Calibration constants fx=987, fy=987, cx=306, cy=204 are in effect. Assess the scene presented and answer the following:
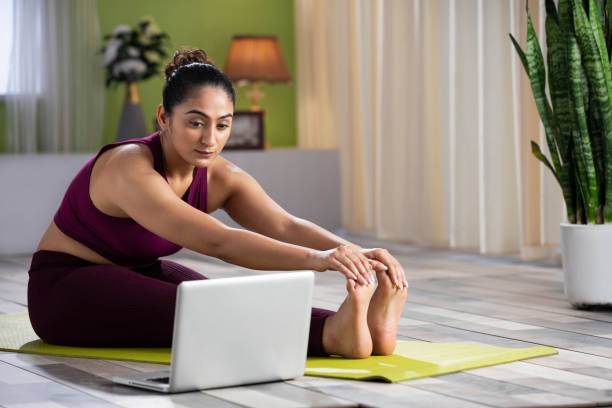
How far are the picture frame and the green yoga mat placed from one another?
3.01 metres

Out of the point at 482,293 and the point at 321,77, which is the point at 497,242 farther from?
the point at 321,77

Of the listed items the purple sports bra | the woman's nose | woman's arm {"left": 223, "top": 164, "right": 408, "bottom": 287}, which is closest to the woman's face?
the woman's nose

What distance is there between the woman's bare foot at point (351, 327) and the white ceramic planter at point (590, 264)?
3.38ft

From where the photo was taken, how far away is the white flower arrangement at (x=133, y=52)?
211 inches

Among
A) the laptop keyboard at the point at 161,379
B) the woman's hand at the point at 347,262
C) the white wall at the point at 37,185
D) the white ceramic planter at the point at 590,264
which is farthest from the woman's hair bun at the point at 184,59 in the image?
the white wall at the point at 37,185

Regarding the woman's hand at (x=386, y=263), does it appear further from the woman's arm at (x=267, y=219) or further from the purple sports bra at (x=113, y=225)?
the purple sports bra at (x=113, y=225)

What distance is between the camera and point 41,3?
5.32 meters

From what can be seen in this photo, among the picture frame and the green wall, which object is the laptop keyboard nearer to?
the picture frame

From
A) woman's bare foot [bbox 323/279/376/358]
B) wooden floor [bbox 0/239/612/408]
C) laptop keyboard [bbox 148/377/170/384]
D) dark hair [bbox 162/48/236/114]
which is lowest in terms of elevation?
wooden floor [bbox 0/239/612/408]

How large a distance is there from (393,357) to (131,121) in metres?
3.44

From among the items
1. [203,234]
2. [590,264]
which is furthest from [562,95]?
[203,234]

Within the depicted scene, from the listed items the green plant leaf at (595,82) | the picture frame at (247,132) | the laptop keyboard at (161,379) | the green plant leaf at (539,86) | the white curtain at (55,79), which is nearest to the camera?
the laptop keyboard at (161,379)

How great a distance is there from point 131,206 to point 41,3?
3.44 metres

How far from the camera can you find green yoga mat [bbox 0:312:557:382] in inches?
82.0
